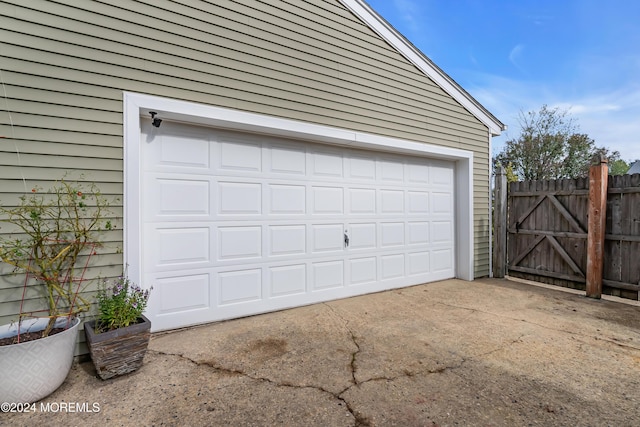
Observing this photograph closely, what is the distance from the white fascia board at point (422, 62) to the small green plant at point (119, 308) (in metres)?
4.54

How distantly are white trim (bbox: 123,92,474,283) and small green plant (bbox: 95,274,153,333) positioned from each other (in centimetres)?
31

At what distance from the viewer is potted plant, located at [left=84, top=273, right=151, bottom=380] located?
2.20m

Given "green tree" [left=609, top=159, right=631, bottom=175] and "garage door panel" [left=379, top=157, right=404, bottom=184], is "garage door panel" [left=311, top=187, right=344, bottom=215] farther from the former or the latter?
"green tree" [left=609, top=159, right=631, bottom=175]

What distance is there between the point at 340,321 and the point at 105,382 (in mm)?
2238

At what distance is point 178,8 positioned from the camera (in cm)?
306

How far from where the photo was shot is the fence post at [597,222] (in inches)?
171

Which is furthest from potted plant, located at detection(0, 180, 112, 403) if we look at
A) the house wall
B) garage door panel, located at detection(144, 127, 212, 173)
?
garage door panel, located at detection(144, 127, 212, 173)

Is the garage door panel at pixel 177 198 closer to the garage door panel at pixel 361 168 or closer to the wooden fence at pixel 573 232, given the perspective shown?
the garage door panel at pixel 361 168

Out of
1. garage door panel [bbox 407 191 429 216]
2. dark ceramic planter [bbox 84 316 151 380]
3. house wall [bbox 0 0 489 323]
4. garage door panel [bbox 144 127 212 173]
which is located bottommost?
dark ceramic planter [bbox 84 316 151 380]

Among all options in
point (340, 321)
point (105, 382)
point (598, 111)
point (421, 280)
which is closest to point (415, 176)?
point (421, 280)

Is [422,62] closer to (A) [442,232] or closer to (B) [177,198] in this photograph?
(A) [442,232]

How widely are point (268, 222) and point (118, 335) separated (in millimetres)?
1942

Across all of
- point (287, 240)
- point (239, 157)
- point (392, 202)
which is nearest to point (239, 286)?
point (287, 240)

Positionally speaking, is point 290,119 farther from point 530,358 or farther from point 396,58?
point 530,358
